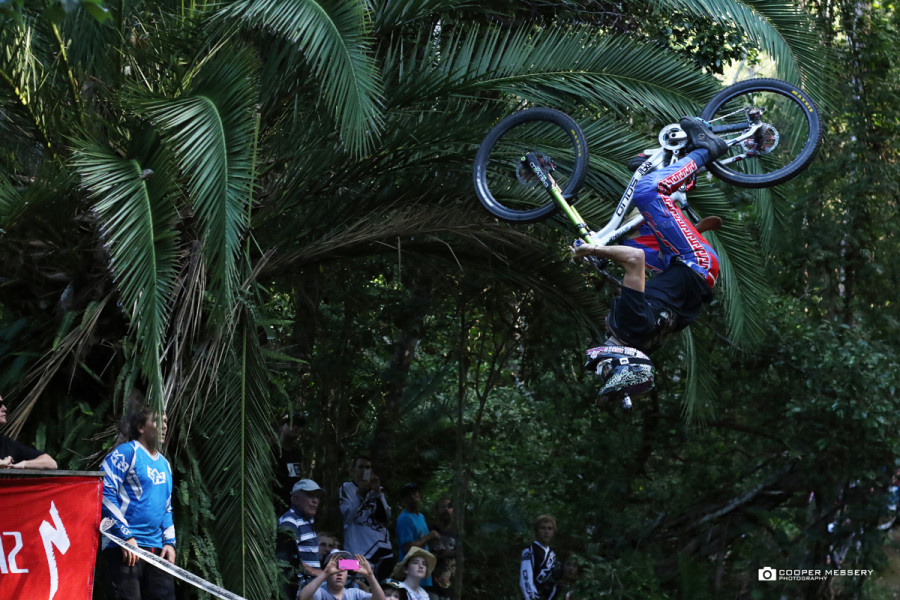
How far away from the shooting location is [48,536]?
5.34 meters

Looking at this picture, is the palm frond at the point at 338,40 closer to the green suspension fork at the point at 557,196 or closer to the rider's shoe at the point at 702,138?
the green suspension fork at the point at 557,196

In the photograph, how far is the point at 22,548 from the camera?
5238mm

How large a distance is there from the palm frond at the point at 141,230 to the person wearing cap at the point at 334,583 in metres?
1.65

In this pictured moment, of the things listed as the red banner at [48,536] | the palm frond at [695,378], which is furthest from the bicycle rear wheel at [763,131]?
the red banner at [48,536]

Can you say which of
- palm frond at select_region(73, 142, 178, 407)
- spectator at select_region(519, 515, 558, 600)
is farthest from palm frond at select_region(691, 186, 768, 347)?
palm frond at select_region(73, 142, 178, 407)

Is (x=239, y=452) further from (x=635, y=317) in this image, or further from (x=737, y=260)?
(x=737, y=260)

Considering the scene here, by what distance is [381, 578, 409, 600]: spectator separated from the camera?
7529 mm

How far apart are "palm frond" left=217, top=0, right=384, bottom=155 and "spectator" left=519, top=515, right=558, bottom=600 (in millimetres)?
3951

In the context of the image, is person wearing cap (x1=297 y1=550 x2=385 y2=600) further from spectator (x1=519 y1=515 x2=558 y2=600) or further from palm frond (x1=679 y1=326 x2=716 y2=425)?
palm frond (x1=679 y1=326 x2=716 y2=425)

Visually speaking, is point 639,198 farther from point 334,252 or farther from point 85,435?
point 85,435

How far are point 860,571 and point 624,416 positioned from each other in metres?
2.71

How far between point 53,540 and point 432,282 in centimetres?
575

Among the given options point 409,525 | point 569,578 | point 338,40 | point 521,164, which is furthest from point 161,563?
point 569,578

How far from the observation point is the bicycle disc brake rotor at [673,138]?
5992 millimetres
